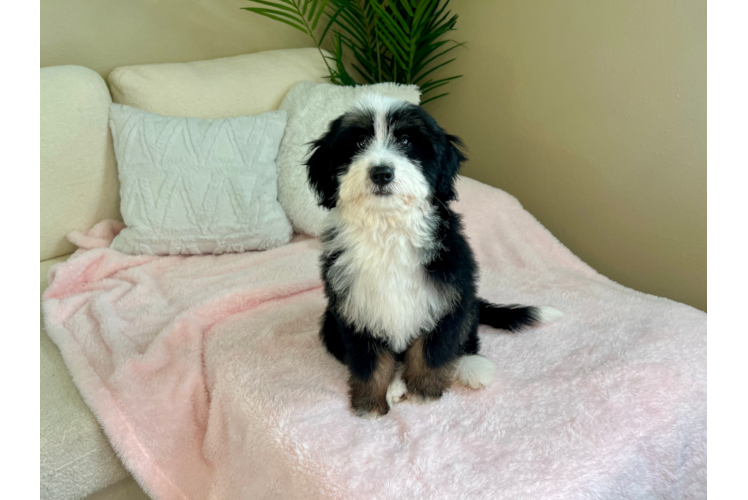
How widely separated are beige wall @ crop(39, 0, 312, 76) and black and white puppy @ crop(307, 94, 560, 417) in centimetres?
152

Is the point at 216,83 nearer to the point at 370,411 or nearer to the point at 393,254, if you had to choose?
the point at 393,254

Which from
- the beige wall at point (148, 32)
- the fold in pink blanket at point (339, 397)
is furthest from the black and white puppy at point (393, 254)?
the beige wall at point (148, 32)

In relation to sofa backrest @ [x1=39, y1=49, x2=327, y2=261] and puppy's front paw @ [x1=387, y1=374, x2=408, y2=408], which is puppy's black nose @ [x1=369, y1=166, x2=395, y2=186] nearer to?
puppy's front paw @ [x1=387, y1=374, x2=408, y2=408]

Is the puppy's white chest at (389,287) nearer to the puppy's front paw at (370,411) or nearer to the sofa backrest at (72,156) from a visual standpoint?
the puppy's front paw at (370,411)

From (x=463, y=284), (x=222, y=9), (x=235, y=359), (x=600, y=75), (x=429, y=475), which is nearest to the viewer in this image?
(x=429, y=475)

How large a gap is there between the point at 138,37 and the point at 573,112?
1.95 metres

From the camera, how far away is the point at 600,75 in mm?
2062

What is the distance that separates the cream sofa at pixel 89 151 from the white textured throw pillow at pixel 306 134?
9.2 inches

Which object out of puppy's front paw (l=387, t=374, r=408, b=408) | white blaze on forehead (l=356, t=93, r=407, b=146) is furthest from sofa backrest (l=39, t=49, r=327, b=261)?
puppy's front paw (l=387, t=374, r=408, b=408)

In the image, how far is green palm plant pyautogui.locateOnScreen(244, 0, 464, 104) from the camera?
97.0 inches

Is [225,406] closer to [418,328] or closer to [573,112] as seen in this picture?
[418,328]

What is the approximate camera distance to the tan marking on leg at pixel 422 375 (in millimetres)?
1308

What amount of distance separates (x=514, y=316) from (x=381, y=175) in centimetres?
73
